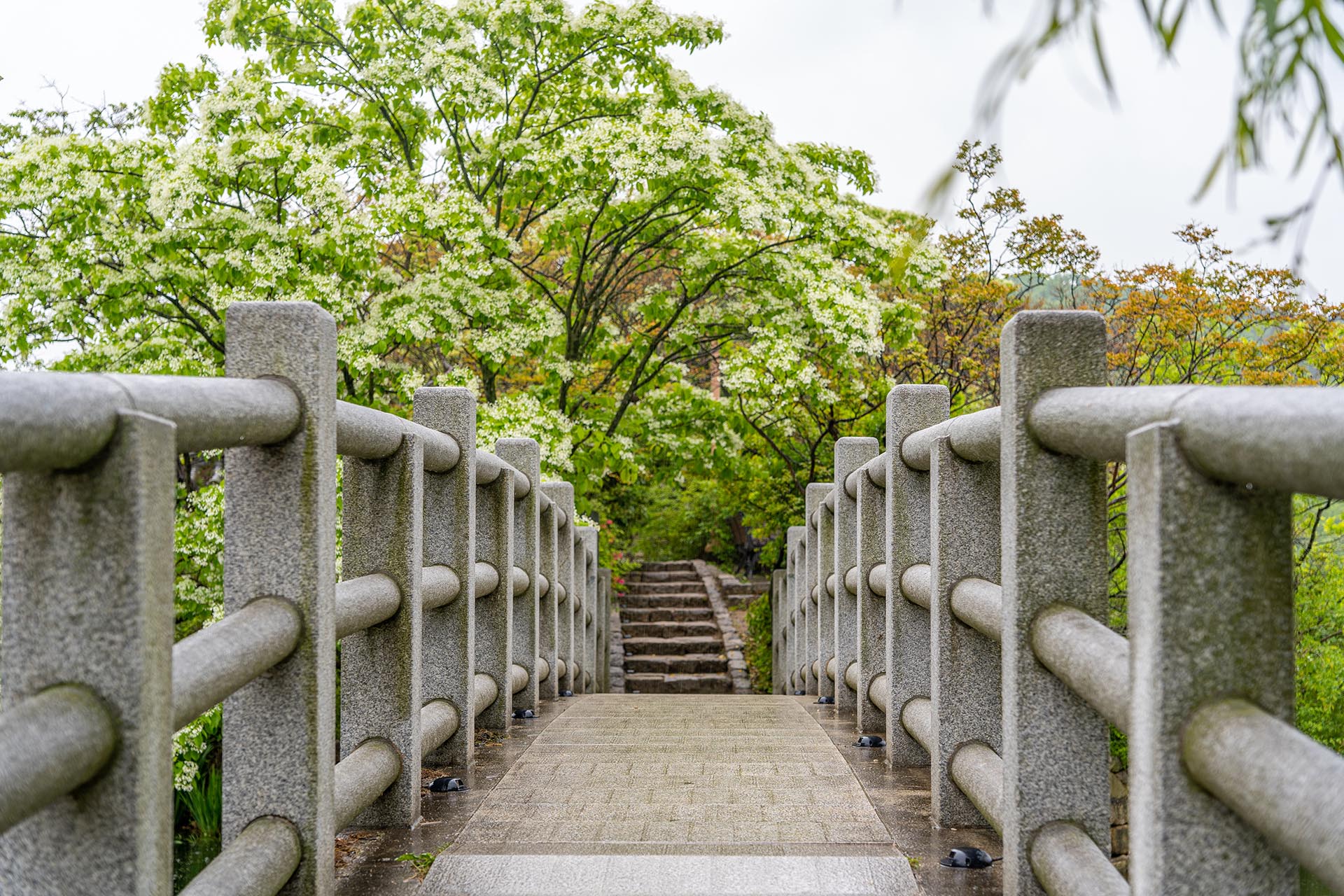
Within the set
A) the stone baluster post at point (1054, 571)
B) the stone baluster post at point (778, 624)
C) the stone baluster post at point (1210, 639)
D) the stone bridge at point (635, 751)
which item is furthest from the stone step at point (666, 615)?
the stone baluster post at point (1210, 639)

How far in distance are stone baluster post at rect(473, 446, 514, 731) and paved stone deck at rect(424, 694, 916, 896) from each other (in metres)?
0.26

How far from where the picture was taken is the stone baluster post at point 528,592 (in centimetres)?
545

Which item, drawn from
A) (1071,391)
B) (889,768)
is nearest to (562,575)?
(889,768)

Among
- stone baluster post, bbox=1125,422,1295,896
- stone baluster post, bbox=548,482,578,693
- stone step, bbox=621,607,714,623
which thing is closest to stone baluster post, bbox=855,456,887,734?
stone baluster post, bbox=1125,422,1295,896

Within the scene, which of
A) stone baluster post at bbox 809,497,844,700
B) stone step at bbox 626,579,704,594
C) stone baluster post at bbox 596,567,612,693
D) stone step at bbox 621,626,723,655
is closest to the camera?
stone baluster post at bbox 809,497,844,700

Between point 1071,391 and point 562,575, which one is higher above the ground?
point 1071,391

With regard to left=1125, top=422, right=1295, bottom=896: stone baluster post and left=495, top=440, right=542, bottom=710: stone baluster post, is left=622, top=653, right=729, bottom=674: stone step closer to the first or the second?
left=495, top=440, right=542, bottom=710: stone baluster post

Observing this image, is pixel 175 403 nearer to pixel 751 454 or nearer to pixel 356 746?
pixel 356 746

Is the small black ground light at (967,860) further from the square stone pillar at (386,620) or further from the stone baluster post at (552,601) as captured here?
the stone baluster post at (552,601)

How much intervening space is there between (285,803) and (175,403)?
892 mm

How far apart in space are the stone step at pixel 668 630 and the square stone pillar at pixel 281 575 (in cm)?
1298

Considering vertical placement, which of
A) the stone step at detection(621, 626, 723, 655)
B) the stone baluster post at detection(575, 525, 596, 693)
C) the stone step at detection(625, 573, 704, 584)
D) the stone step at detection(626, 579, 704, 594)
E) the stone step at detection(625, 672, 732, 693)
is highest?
the stone baluster post at detection(575, 525, 596, 693)

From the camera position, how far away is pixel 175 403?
1557mm

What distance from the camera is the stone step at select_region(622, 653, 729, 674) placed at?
1379cm
